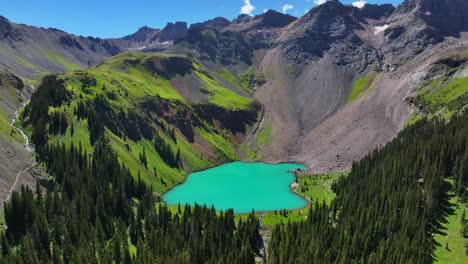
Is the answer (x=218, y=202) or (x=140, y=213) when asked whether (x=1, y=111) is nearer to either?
(x=140, y=213)

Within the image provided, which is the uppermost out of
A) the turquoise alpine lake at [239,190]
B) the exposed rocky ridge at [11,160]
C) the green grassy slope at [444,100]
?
the green grassy slope at [444,100]

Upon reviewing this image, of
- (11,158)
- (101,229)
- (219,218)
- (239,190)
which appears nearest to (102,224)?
(101,229)

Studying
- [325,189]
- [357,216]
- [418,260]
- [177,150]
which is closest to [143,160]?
[177,150]

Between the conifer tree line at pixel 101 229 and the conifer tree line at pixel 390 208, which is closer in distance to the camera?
the conifer tree line at pixel 101 229

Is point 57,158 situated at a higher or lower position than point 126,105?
lower

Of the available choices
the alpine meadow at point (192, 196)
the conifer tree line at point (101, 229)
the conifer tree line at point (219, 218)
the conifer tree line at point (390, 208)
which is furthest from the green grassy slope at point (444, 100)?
the conifer tree line at point (101, 229)

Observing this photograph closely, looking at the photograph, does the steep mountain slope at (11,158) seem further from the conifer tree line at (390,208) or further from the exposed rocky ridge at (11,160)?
the conifer tree line at (390,208)

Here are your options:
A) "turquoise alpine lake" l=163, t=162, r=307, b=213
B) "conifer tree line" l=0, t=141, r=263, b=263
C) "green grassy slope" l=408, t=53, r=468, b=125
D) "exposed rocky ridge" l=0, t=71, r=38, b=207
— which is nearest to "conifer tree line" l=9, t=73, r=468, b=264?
"conifer tree line" l=0, t=141, r=263, b=263
